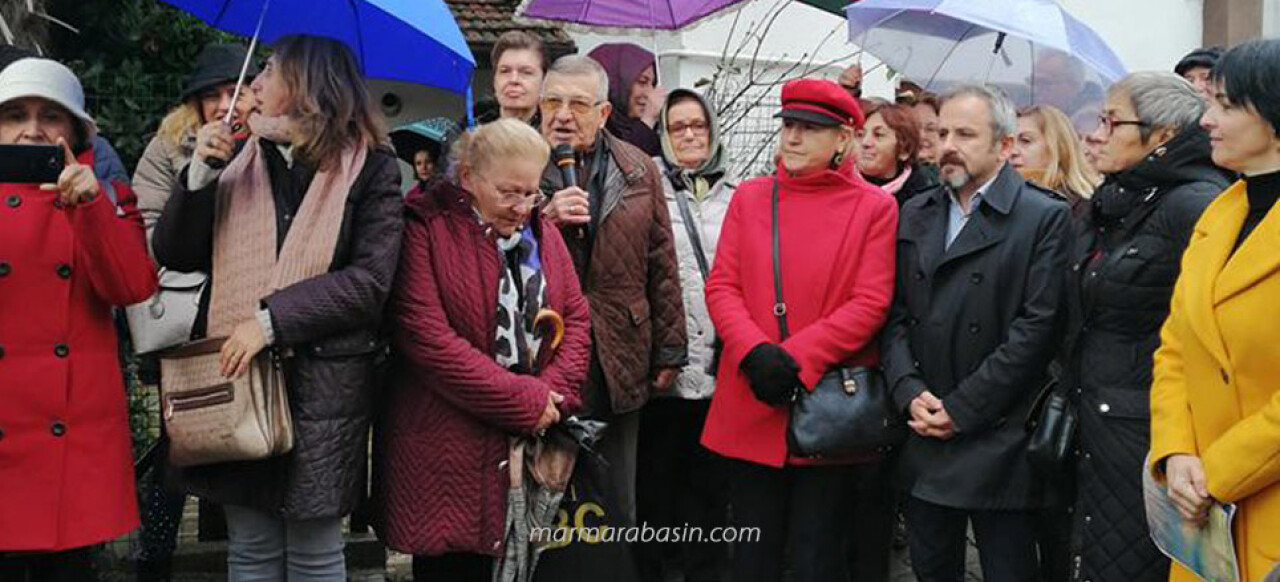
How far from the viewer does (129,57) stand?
7.25 meters

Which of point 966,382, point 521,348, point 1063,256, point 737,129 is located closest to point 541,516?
point 521,348

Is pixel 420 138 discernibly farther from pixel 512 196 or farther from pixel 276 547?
pixel 276 547

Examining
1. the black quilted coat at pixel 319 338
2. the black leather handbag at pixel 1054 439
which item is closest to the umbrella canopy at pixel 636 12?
the black quilted coat at pixel 319 338

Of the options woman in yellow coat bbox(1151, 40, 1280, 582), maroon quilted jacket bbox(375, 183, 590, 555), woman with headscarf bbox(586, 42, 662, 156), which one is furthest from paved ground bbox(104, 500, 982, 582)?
woman in yellow coat bbox(1151, 40, 1280, 582)

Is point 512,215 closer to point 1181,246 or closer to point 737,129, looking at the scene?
point 1181,246

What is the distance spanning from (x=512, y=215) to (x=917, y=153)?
2.66m

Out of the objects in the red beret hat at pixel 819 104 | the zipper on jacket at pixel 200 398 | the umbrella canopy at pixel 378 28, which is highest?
the umbrella canopy at pixel 378 28

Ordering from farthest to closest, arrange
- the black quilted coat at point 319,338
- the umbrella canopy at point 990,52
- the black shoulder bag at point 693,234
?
the umbrella canopy at point 990,52 < the black shoulder bag at point 693,234 < the black quilted coat at point 319,338

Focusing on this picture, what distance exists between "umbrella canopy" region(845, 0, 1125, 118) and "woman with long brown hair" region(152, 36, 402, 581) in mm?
2839

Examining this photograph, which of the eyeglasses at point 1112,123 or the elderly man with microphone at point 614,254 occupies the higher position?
the eyeglasses at point 1112,123

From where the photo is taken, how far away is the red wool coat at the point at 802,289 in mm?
4602

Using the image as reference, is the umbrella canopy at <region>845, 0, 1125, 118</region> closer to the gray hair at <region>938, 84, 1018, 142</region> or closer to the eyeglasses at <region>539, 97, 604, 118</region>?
the gray hair at <region>938, 84, 1018, 142</region>

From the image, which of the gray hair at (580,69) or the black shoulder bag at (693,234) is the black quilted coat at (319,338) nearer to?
the gray hair at (580,69)

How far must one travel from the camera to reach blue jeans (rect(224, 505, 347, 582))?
395cm
